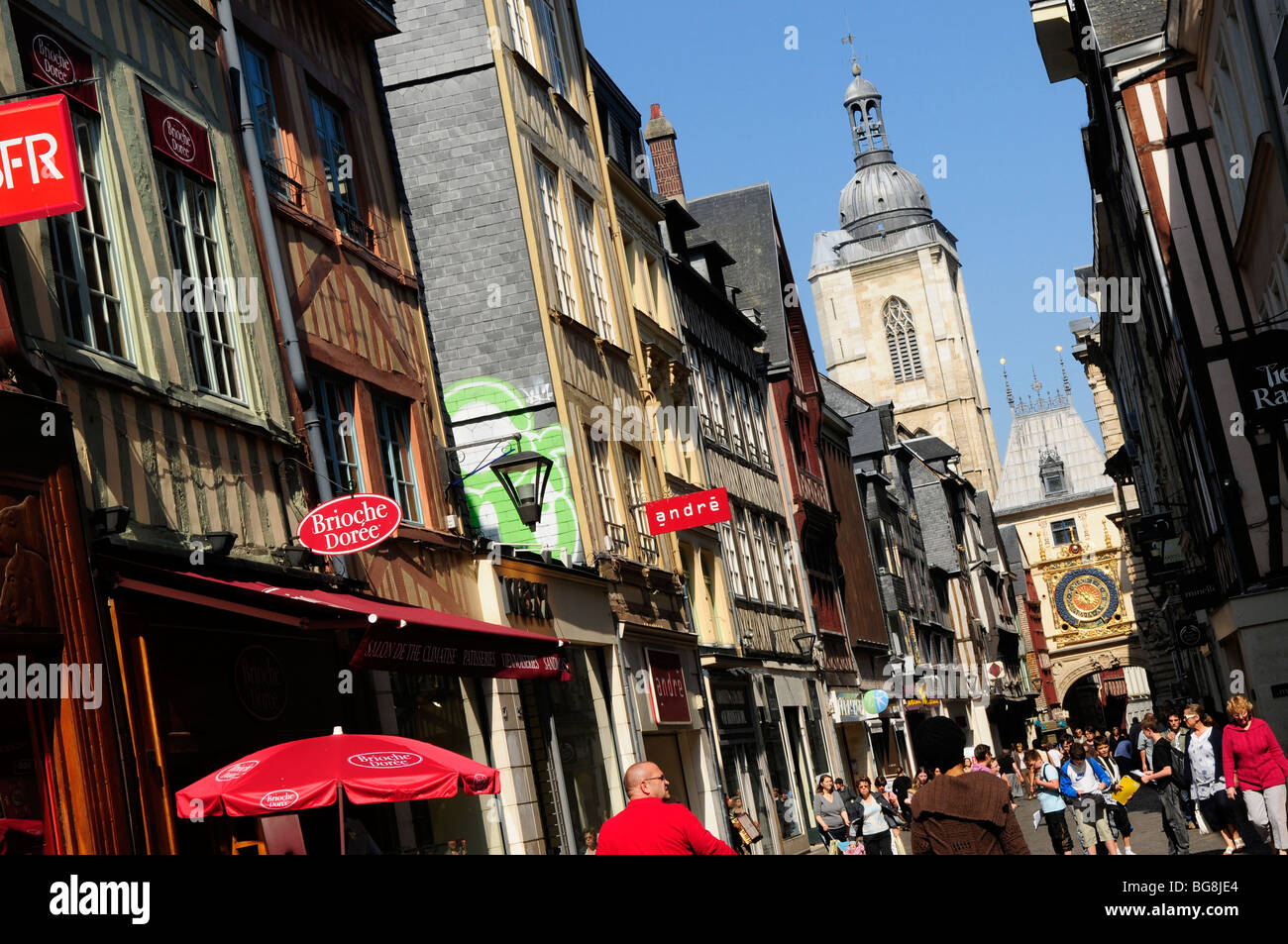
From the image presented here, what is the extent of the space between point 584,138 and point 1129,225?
10.5m

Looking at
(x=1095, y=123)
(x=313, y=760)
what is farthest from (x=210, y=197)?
(x=1095, y=123)

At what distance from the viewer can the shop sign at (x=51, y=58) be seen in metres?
9.37

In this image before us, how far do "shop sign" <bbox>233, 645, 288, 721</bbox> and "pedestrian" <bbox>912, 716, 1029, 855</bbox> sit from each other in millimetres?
5098

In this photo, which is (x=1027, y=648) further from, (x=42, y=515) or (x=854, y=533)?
(x=42, y=515)

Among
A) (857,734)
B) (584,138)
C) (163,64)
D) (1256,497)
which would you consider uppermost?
(584,138)

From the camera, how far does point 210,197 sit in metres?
11.5

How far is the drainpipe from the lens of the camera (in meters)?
11.9

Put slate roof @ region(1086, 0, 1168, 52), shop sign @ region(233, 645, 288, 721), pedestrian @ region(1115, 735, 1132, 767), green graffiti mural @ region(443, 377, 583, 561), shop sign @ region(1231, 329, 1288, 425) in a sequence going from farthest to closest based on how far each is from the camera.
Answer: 1. slate roof @ region(1086, 0, 1168, 52)
2. pedestrian @ region(1115, 735, 1132, 767)
3. green graffiti mural @ region(443, 377, 583, 561)
4. shop sign @ region(1231, 329, 1288, 425)
5. shop sign @ region(233, 645, 288, 721)

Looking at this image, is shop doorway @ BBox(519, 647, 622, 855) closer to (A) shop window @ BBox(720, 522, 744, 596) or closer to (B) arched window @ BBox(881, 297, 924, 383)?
(A) shop window @ BBox(720, 522, 744, 596)

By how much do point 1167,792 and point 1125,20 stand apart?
41.9 feet

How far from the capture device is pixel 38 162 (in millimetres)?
7633

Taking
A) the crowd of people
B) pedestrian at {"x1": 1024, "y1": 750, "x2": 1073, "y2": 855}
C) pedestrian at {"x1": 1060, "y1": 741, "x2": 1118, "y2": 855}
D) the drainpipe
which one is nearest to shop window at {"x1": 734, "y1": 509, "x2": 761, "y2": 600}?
the crowd of people

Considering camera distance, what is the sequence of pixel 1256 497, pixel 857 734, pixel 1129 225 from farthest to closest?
pixel 857 734
pixel 1129 225
pixel 1256 497

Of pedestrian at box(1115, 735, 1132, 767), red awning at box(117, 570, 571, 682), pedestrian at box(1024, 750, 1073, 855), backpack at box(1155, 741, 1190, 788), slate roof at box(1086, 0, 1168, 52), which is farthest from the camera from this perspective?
slate roof at box(1086, 0, 1168, 52)
